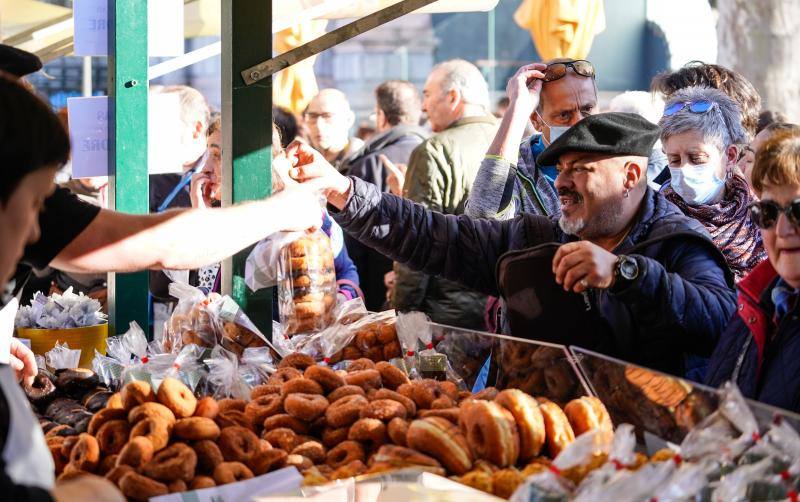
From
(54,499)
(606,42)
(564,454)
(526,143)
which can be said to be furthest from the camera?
(606,42)

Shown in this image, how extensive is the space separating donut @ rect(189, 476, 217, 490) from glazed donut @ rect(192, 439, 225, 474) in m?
0.05

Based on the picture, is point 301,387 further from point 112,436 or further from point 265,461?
point 112,436

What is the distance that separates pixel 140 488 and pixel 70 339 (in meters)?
1.90

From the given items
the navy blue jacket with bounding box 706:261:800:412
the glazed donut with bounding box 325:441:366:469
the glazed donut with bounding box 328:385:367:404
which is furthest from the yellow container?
the navy blue jacket with bounding box 706:261:800:412

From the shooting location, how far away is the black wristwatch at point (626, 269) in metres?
2.73

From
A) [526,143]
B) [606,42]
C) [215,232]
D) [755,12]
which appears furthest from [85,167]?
[606,42]

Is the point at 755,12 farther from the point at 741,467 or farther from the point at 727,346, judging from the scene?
the point at 741,467

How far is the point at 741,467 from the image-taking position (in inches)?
70.7

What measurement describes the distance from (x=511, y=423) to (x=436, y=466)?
7.8 inches

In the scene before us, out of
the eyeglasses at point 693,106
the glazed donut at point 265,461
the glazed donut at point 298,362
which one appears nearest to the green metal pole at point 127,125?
the glazed donut at point 298,362

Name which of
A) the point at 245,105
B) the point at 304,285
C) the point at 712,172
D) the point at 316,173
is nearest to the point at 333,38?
the point at 245,105

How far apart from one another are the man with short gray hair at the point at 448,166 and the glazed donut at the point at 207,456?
2715 millimetres

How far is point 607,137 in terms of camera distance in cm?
322

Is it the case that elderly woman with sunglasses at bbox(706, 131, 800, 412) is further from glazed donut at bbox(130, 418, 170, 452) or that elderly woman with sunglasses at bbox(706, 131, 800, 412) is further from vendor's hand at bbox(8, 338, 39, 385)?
vendor's hand at bbox(8, 338, 39, 385)
